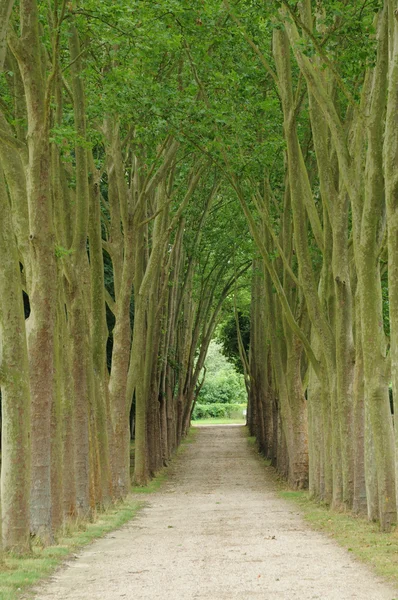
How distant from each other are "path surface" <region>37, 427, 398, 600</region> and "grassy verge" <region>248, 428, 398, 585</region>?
0.19 meters

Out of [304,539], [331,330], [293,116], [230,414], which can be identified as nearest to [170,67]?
[293,116]

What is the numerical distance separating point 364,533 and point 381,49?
6880 millimetres

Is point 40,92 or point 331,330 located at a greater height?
point 40,92

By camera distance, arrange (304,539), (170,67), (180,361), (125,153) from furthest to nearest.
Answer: (180,361), (125,153), (170,67), (304,539)

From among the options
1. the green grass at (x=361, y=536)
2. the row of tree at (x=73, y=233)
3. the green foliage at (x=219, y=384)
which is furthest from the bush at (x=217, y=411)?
the green grass at (x=361, y=536)

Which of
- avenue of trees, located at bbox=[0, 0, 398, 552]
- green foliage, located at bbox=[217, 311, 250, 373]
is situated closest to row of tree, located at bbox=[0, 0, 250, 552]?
avenue of trees, located at bbox=[0, 0, 398, 552]

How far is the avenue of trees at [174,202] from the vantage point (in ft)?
39.4

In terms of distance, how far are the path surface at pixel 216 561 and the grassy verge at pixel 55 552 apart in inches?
→ 7.0

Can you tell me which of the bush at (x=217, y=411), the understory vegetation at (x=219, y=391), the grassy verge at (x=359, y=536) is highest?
the understory vegetation at (x=219, y=391)

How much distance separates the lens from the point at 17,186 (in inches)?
474

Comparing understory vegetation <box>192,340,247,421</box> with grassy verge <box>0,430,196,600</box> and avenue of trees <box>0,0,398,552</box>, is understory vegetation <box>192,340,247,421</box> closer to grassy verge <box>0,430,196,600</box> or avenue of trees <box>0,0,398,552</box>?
avenue of trees <box>0,0,398,552</box>

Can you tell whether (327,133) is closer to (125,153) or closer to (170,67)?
(170,67)

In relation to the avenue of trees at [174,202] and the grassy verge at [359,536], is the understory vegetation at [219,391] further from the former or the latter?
the grassy verge at [359,536]

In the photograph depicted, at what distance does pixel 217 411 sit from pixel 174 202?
74.9m
